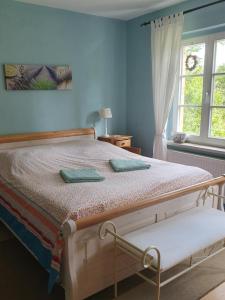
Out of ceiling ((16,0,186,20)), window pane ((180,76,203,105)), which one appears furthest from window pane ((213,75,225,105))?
ceiling ((16,0,186,20))

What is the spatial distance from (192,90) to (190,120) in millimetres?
399

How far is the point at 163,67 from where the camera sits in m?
3.62

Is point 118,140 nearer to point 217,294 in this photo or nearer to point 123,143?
point 123,143

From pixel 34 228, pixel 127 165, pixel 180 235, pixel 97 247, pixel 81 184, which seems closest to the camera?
pixel 97 247

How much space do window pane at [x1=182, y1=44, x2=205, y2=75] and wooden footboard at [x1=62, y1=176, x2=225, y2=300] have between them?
1.97m

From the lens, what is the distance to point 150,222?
2.08 metres

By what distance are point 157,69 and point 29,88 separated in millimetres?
1698

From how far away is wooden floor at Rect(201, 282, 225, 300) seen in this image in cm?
190

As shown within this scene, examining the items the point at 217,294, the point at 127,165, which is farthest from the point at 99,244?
the point at 127,165

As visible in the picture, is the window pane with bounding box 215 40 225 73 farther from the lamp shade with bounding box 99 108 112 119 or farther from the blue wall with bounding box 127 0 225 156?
the lamp shade with bounding box 99 108 112 119

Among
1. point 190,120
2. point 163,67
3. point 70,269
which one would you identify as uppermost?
point 163,67

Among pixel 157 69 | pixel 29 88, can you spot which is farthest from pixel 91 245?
pixel 157 69

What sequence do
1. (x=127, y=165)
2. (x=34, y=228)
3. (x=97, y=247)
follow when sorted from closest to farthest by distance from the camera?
(x=97, y=247)
(x=34, y=228)
(x=127, y=165)

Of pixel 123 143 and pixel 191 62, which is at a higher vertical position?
pixel 191 62
